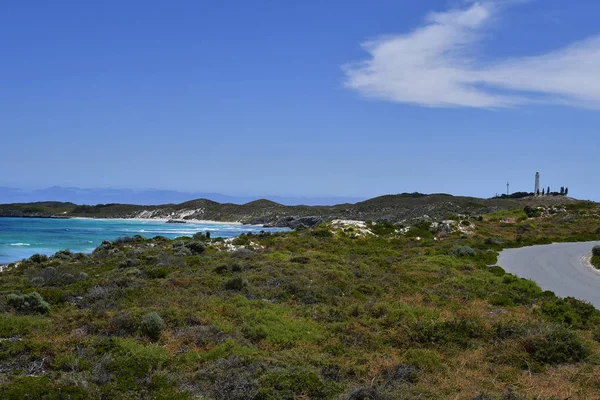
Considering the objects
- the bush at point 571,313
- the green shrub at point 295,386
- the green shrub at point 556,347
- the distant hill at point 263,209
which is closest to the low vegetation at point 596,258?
the bush at point 571,313

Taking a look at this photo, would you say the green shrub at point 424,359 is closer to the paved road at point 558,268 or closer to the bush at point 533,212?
the paved road at point 558,268

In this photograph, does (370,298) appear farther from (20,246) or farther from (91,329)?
(20,246)

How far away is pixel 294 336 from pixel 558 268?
2006 cm

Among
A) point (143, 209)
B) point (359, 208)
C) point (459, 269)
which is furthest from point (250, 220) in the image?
point (459, 269)

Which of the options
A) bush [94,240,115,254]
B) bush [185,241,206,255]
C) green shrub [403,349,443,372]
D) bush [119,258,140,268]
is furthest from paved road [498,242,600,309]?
bush [94,240,115,254]

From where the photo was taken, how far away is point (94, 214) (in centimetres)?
16538

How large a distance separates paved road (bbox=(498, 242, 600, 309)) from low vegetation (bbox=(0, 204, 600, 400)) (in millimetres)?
2150

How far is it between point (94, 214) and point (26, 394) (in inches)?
6741

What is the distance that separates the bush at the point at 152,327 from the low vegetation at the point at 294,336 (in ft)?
0.12

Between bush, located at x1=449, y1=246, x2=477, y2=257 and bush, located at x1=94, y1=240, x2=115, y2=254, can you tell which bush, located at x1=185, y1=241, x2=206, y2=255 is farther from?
bush, located at x1=449, y1=246, x2=477, y2=257

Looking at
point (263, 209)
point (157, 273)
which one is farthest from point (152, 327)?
point (263, 209)

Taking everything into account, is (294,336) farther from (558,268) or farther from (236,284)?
(558,268)

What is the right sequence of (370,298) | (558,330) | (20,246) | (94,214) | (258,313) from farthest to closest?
(94,214) < (20,246) < (370,298) < (258,313) < (558,330)

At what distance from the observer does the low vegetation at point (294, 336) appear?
352 inches
